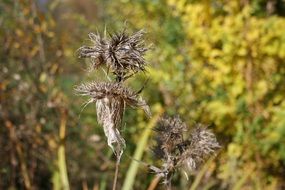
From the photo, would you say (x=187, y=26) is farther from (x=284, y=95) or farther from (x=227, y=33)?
(x=284, y=95)

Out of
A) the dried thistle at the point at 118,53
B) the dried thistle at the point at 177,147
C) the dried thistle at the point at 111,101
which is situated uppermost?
the dried thistle at the point at 118,53

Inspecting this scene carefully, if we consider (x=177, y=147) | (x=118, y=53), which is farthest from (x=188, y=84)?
(x=118, y=53)

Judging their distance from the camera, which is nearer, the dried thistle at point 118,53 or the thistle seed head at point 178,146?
the dried thistle at point 118,53

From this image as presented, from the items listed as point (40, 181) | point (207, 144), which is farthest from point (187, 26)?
point (207, 144)

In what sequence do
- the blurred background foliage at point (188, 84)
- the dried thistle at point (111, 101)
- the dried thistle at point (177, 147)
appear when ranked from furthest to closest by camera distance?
1. the blurred background foliage at point (188, 84)
2. the dried thistle at point (177, 147)
3. the dried thistle at point (111, 101)

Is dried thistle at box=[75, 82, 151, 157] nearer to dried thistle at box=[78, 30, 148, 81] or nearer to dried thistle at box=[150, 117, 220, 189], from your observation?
dried thistle at box=[78, 30, 148, 81]

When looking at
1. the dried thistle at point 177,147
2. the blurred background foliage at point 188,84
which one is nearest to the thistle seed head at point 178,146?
the dried thistle at point 177,147

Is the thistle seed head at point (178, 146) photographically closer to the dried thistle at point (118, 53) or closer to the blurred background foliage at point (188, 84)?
the dried thistle at point (118, 53)
